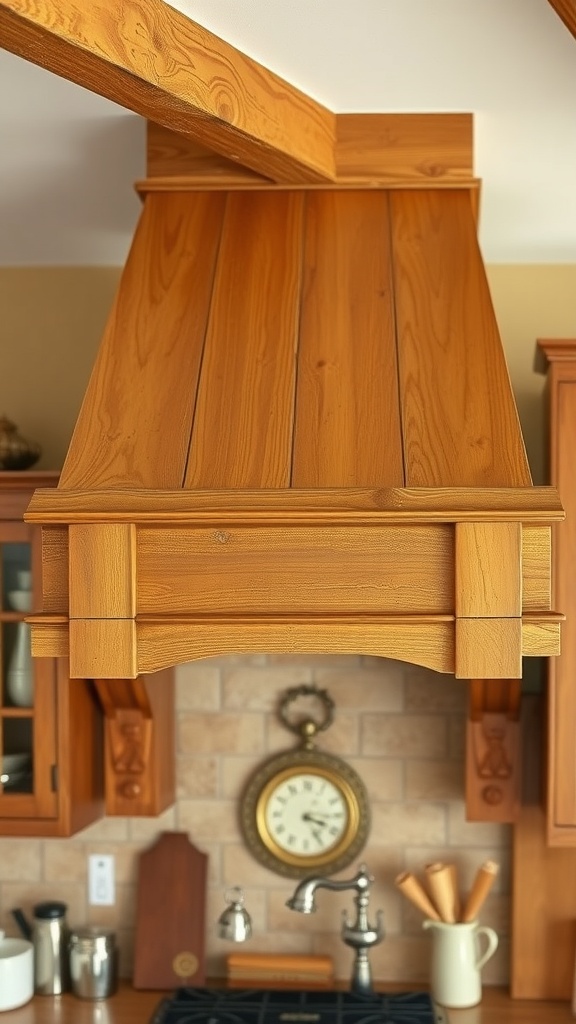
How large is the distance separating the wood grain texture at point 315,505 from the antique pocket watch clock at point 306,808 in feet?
3.91

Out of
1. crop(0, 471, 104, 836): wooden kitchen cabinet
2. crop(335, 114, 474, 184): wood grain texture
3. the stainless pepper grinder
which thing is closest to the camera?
crop(335, 114, 474, 184): wood grain texture

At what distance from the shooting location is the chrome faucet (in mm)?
2568

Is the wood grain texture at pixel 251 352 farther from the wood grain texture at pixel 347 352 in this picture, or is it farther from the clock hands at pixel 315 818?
the clock hands at pixel 315 818

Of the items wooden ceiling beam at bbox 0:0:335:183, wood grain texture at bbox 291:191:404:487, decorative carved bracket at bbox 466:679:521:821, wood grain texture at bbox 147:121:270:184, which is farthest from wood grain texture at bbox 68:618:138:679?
decorative carved bracket at bbox 466:679:521:821

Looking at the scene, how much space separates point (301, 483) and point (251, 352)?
285mm

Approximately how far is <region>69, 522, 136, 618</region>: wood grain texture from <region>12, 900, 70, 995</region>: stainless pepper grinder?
1309mm

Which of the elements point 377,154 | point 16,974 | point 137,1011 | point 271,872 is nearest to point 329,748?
point 271,872

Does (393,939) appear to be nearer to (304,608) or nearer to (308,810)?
(308,810)

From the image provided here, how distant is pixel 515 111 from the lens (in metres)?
1.92

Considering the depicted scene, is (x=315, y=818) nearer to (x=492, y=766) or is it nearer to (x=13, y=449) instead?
(x=492, y=766)

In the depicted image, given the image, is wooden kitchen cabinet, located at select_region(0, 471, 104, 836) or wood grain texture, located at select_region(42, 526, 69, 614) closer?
wood grain texture, located at select_region(42, 526, 69, 614)

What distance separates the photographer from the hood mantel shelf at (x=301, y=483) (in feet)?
5.30

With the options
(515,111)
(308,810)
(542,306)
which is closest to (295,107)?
(515,111)

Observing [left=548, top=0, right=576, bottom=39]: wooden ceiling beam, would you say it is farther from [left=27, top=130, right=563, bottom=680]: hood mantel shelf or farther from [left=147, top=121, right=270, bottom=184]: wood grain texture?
[left=147, top=121, right=270, bottom=184]: wood grain texture
